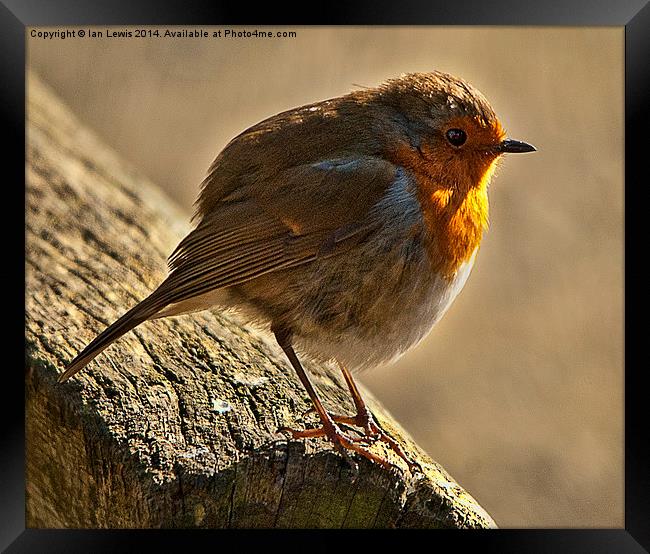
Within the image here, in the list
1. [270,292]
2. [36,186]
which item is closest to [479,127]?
[270,292]

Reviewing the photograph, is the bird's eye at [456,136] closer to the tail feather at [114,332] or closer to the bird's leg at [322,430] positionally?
the bird's leg at [322,430]

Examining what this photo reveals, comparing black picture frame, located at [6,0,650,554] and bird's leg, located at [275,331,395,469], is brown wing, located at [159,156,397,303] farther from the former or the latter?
black picture frame, located at [6,0,650,554]

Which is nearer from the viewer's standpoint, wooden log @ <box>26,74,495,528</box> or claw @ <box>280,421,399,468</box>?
wooden log @ <box>26,74,495,528</box>

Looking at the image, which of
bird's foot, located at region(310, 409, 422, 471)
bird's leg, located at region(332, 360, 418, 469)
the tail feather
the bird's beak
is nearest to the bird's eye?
the bird's beak

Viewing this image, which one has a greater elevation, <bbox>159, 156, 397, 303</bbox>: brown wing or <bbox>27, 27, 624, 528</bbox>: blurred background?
<bbox>27, 27, 624, 528</bbox>: blurred background

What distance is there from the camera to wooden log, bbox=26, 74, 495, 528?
10.3 feet

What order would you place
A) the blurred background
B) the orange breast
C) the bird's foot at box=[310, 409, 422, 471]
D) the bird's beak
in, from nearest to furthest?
1. the bird's foot at box=[310, 409, 422, 471]
2. the orange breast
3. the bird's beak
4. the blurred background

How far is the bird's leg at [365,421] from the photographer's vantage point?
3.52 meters

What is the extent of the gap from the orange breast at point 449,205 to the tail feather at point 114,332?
0.95m

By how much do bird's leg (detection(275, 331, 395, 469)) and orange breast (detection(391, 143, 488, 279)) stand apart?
605mm

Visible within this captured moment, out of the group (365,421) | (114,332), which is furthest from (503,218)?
(114,332)

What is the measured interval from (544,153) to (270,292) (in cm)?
285
